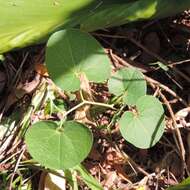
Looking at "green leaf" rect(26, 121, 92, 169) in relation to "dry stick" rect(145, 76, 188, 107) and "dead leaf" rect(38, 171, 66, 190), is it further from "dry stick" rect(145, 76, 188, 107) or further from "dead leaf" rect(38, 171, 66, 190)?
"dry stick" rect(145, 76, 188, 107)

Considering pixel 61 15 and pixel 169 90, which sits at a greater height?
pixel 61 15

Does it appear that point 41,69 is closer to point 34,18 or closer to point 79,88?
point 34,18

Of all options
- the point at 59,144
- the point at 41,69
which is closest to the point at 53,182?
the point at 59,144

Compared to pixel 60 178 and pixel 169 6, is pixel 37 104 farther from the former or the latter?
pixel 169 6

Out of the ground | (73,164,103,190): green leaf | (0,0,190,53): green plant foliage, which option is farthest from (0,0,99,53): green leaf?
(73,164,103,190): green leaf

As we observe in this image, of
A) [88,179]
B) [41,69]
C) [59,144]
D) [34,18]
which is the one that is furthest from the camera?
[41,69]

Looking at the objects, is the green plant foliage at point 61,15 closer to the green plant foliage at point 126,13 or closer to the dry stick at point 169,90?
the green plant foliage at point 126,13

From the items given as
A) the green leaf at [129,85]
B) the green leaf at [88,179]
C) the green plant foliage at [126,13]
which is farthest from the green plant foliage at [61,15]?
the green leaf at [88,179]
